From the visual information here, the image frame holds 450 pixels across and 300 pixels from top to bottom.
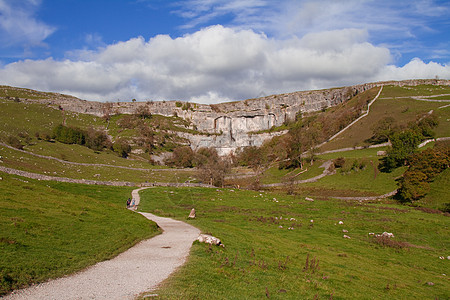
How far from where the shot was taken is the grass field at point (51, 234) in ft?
30.2

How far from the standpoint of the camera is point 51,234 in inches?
505

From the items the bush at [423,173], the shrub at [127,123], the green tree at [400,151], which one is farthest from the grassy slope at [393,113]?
the shrub at [127,123]

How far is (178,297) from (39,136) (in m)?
93.0

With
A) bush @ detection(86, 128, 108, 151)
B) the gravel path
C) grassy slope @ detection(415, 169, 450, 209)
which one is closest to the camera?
the gravel path

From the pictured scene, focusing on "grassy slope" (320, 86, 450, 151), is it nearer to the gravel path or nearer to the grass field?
the gravel path

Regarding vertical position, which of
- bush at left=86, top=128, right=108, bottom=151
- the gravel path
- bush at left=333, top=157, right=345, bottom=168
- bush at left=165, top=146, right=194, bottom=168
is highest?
bush at left=86, top=128, right=108, bottom=151

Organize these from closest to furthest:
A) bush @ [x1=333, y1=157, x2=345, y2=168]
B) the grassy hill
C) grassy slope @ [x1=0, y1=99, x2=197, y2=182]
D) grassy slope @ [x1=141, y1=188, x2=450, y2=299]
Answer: the grassy hill
grassy slope @ [x1=141, y1=188, x2=450, y2=299]
grassy slope @ [x1=0, y1=99, x2=197, y2=182]
bush @ [x1=333, y1=157, x2=345, y2=168]

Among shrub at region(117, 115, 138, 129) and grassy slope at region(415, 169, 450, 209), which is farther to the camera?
shrub at region(117, 115, 138, 129)

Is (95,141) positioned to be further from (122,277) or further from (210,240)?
(122,277)

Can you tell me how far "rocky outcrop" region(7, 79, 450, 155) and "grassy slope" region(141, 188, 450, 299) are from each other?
5205 inches

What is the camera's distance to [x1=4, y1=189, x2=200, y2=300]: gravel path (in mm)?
7918

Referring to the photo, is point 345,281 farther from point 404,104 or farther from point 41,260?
point 404,104

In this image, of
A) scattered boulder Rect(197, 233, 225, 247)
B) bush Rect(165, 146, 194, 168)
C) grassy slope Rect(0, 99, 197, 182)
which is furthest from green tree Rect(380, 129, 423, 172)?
bush Rect(165, 146, 194, 168)

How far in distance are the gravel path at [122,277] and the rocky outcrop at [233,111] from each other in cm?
14821
